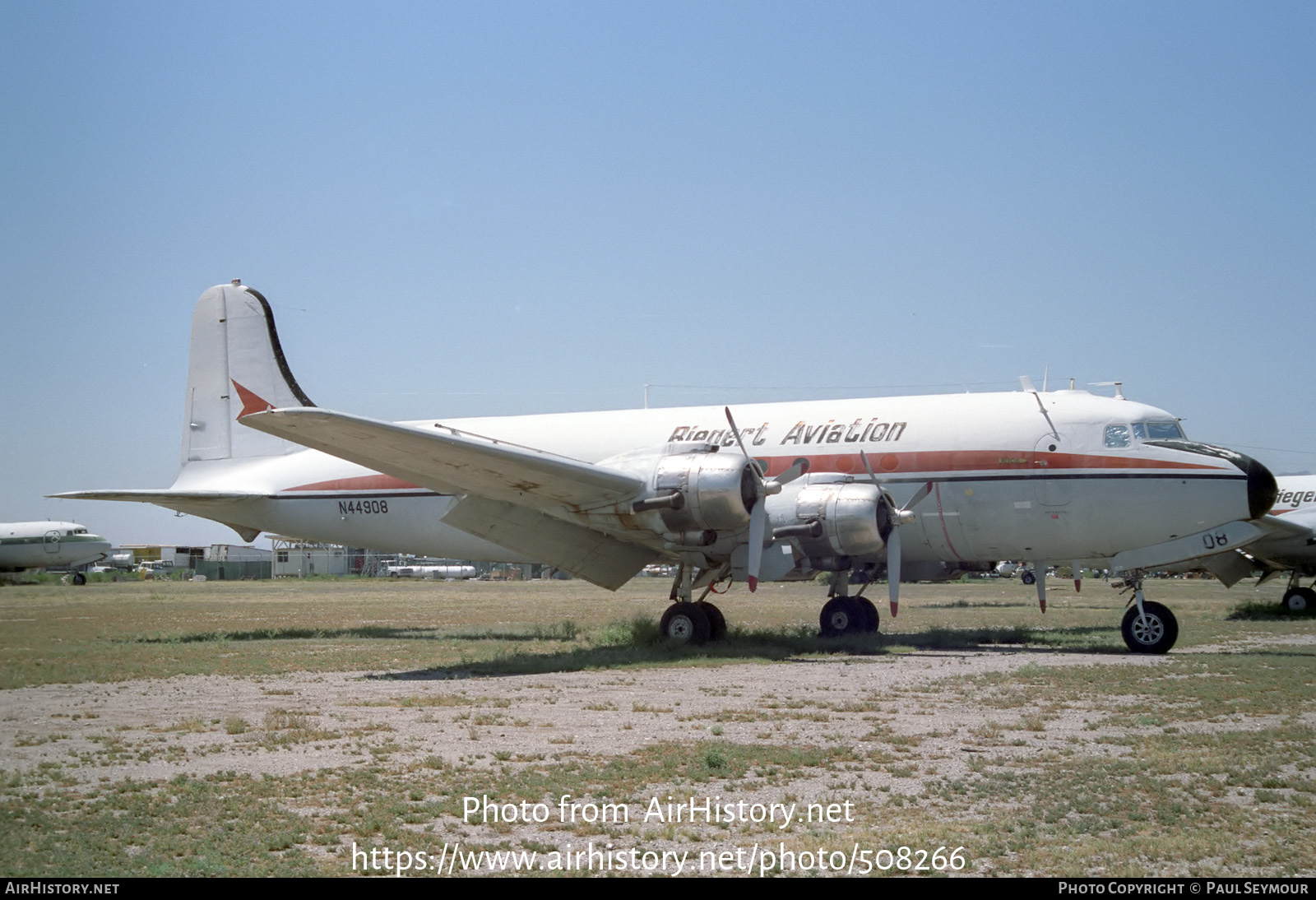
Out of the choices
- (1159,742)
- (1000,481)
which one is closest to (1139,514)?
(1000,481)

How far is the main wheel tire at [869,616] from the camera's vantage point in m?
18.7

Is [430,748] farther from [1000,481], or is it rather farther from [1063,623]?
[1063,623]

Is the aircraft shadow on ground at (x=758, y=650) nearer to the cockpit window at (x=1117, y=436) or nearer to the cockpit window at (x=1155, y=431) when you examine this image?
the cockpit window at (x=1117, y=436)

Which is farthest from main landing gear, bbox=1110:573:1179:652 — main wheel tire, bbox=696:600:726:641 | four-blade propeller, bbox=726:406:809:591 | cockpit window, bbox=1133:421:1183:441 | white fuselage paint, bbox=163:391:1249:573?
main wheel tire, bbox=696:600:726:641

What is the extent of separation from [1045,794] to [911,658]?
332 inches

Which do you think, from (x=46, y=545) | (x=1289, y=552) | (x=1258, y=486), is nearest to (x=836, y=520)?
(x=1258, y=486)

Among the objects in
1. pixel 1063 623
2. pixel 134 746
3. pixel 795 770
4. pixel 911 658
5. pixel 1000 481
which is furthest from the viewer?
pixel 1063 623

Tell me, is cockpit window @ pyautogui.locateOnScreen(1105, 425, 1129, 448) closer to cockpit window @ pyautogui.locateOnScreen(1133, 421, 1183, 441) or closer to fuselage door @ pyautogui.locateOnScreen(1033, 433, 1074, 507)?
cockpit window @ pyautogui.locateOnScreen(1133, 421, 1183, 441)

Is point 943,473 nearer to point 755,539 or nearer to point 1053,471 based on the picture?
point 1053,471

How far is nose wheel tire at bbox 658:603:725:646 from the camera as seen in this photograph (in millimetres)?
16094

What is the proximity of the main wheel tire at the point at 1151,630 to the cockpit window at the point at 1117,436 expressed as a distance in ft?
7.58

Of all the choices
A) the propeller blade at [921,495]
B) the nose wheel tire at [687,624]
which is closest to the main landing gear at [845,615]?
the propeller blade at [921,495]

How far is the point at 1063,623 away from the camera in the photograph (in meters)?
21.8

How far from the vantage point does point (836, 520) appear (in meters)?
15.6
